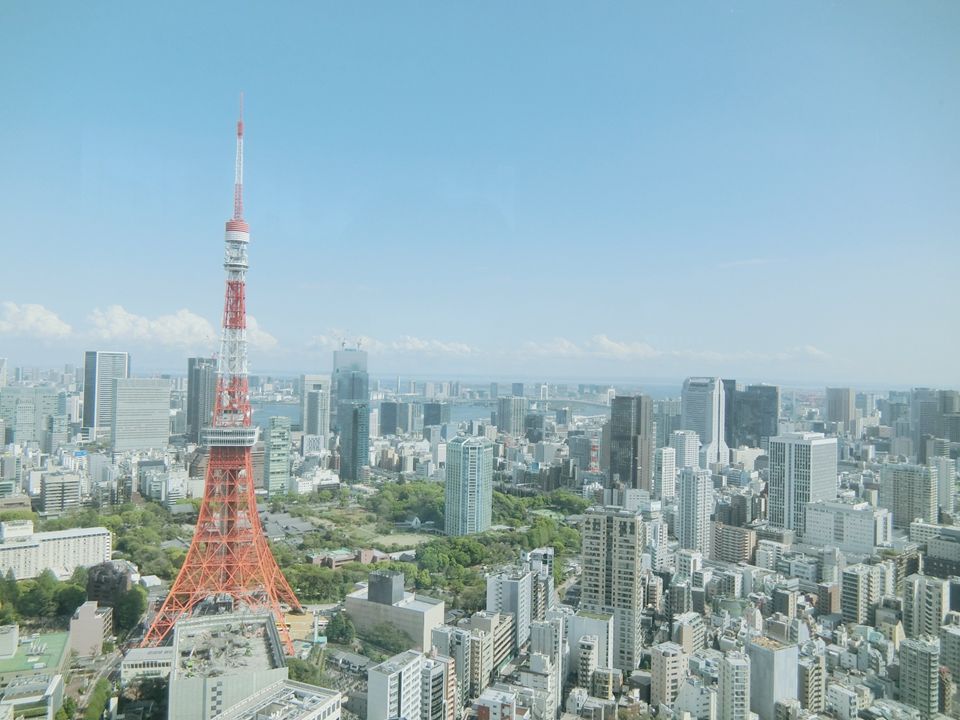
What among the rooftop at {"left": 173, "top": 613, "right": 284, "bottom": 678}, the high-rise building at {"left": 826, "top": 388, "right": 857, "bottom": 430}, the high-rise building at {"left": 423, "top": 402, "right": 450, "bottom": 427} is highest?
the high-rise building at {"left": 826, "top": 388, "right": 857, "bottom": 430}

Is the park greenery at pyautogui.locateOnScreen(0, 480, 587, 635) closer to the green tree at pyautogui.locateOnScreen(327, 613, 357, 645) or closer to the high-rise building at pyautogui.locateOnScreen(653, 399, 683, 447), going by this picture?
the green tree at pyautogui.locateOnScreen(327, 613, 357, 645)

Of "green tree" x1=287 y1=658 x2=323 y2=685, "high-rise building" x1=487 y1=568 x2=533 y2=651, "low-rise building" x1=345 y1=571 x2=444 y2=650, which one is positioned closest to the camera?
"green tree" x1=287 y1=658 x2=323 y2=685

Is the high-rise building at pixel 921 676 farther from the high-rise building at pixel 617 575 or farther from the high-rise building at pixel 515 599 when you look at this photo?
the high-rise building at pixel 515 599

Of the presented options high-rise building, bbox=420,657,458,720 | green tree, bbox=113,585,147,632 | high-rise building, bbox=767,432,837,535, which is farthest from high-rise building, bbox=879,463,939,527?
green tree, bbox=113,585,147,632

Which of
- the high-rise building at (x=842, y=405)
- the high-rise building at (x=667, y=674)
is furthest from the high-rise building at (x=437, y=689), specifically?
the high-rise building at (x=842, y=405)

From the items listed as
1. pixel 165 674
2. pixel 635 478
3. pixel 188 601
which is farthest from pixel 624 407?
pixel 165 674

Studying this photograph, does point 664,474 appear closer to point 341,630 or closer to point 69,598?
point 341,630
